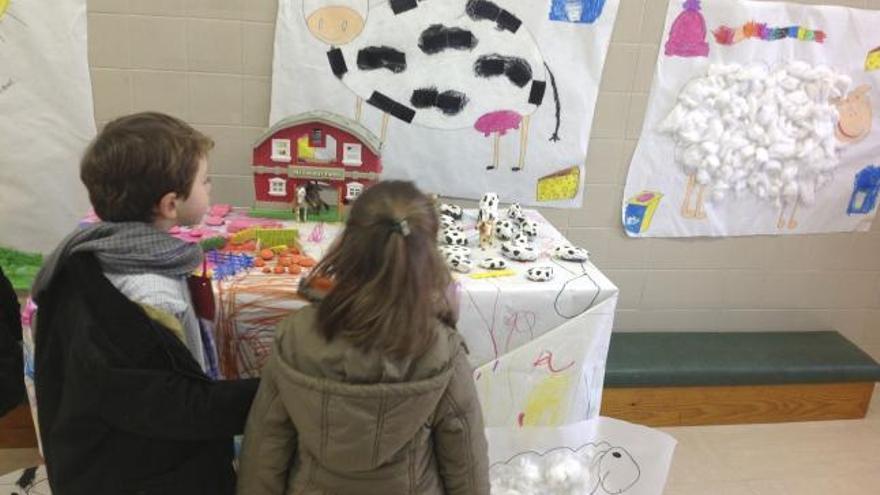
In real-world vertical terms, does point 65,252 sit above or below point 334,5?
below

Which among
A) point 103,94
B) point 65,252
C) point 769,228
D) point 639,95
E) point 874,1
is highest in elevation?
point 874,1

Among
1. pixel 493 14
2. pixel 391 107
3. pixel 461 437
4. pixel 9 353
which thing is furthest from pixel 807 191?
pixel 9 353

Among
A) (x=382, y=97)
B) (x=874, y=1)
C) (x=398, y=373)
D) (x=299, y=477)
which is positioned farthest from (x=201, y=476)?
(x=874, y=1)

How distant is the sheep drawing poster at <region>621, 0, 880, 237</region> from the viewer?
2271 millimetres

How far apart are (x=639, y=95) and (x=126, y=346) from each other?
6.01ft

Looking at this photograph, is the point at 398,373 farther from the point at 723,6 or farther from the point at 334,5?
the point at 723,6

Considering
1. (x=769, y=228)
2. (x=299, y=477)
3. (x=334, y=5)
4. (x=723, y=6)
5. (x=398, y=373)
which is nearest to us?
(x=398, y=373)

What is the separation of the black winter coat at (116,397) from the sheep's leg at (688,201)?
5.85 ft

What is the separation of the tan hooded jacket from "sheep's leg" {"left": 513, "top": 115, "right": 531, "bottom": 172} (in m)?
1.23

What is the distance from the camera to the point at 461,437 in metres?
1.15

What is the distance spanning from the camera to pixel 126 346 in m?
1.05

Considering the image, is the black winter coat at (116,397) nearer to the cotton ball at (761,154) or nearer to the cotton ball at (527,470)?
the cotton ball at (527,470)

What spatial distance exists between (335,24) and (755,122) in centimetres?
144

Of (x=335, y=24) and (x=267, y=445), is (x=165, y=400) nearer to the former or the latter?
(x=267, y=445)
